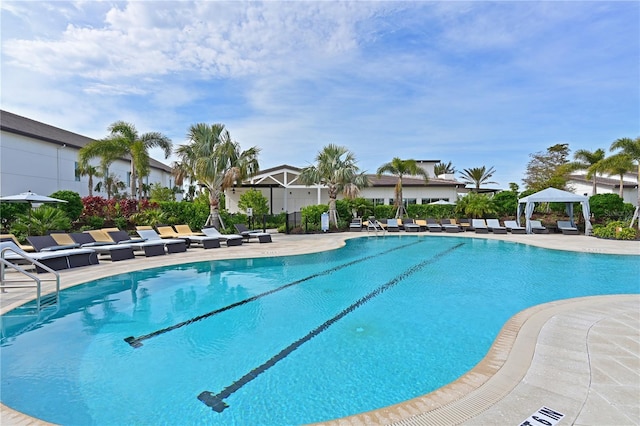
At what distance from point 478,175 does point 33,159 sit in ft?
134

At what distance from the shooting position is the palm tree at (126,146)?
64.5ft

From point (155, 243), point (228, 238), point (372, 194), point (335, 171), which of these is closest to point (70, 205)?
point (155, 243)

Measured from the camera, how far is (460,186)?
31609 millimetres

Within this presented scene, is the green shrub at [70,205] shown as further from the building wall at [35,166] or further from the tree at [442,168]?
the tree at [442,168]

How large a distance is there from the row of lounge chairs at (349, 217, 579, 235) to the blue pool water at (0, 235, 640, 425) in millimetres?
12050

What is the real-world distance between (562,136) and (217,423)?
42357 millimetres

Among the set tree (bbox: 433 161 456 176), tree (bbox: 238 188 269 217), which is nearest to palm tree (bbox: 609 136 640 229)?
tree (bbox: 238 188 269 217)

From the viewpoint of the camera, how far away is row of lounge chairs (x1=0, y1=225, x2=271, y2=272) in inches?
387

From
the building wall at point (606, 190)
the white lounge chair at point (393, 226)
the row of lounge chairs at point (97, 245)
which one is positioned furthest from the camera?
the building wall at point (606, 190)

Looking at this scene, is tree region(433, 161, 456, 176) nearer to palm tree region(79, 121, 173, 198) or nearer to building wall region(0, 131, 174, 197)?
palm tree region(79, 121, 173, 198)

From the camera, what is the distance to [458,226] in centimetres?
2367

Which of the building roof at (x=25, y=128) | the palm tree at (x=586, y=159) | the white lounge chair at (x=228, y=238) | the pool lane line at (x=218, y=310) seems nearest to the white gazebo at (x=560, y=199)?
the palm tree at (x=586, y=159)

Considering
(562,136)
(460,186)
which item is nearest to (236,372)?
(460,186)

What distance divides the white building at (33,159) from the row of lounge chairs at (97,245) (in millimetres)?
13536
